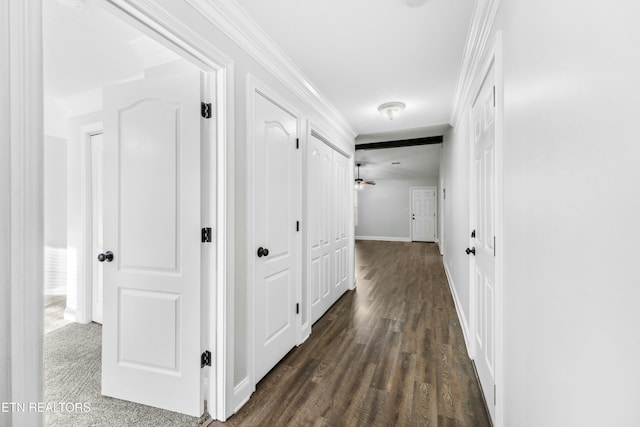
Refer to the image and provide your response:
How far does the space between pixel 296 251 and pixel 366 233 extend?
861cm

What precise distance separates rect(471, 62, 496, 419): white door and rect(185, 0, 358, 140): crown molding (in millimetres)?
1427

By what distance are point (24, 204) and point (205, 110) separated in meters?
0.99

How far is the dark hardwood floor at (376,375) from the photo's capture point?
64.1 inches

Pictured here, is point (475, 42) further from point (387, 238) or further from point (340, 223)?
point (387, 238)

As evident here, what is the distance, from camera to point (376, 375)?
2.03m

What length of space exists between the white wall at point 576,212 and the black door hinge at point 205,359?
155cm

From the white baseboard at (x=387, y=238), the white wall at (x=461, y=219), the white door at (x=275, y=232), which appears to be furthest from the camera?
the white baseboard at (x=387, y=238)

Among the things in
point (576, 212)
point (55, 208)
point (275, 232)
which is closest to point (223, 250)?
point (275, 232)

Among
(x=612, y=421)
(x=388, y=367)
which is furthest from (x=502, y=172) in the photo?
(x=388, y=367)

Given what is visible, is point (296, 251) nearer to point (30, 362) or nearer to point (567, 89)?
point (30, 362)

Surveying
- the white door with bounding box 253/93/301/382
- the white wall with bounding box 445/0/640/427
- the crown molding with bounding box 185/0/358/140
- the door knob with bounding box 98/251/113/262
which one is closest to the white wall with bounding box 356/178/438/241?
the crown molding with bounding box 185/0/358/140

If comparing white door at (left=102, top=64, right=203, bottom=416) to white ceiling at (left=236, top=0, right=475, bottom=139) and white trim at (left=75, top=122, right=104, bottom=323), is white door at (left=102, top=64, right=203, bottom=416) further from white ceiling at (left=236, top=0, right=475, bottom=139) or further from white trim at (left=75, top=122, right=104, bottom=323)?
white trim at (left=75, top=122, right=104, bottom=323)

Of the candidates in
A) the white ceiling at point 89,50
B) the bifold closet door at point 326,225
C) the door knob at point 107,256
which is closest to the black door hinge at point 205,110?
the white ceiling at point 89,50

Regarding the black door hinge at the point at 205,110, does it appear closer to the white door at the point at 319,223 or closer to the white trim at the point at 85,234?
Result: the white door at the point at 319,223
